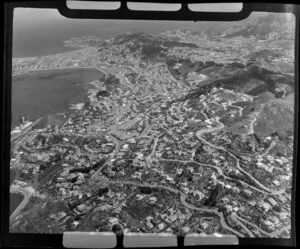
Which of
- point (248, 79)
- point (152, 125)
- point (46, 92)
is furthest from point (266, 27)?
point (46, 92)

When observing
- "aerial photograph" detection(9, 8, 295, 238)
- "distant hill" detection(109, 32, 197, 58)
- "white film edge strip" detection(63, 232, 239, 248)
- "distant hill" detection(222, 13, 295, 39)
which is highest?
"distant hill" detection(222, 13, 295, 39)

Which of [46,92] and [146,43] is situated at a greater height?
[146,43]

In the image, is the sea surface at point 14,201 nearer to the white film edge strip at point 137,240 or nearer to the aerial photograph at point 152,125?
the aerial photograph at point 152,125

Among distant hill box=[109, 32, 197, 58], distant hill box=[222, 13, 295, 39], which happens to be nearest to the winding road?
distant hill box=[109, 32, 197, 58]

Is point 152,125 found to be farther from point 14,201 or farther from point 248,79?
point 14,201

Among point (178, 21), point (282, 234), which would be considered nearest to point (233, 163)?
point (282, 234)

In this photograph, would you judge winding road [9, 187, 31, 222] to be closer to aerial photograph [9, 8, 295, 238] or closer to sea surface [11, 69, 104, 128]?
aerial photograph [9, 8, 295, 238]

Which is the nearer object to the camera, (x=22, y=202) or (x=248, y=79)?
(x=22, y=202)

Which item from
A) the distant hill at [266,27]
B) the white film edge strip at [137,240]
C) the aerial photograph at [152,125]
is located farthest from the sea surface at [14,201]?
the distant hill at [266,27]
